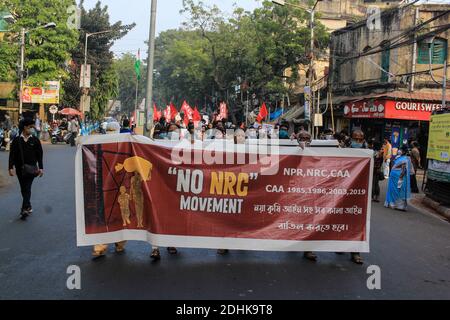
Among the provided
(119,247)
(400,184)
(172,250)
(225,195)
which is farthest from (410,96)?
(119,247)

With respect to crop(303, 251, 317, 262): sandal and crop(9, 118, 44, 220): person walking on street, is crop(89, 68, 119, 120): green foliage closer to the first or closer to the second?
crop(9, 118, 44, 220): person walking on street

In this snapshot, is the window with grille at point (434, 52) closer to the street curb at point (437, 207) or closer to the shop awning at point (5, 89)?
the street curb at point (437, 207)

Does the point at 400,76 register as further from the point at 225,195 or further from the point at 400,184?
the point at 225,195

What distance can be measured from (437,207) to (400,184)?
1262mm

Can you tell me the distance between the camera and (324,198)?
21.3ft

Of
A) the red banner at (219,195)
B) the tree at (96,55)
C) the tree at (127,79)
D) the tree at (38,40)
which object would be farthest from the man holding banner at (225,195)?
the tree at (127,79)

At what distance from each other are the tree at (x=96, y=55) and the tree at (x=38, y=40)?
6305 mm

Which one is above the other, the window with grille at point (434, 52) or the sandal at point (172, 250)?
the window with grille at point (434, 52)

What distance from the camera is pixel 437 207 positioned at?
12.9m

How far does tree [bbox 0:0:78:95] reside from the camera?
121 ft

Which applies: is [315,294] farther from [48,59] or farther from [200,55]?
[200,55]

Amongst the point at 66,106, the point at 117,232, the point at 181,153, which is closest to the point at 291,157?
the point at 181,153

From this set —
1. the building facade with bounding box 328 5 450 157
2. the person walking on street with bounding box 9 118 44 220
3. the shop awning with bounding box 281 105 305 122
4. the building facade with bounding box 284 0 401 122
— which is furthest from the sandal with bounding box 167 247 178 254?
→ the building facade with bounding box 284 0 401 122

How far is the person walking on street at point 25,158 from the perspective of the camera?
8953mm
